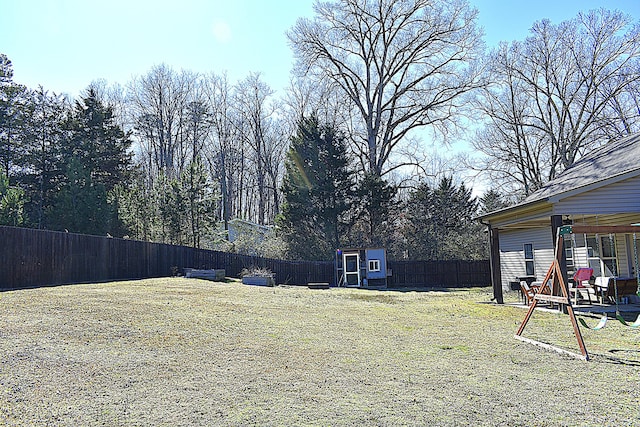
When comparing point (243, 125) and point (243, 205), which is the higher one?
point (243, 125)

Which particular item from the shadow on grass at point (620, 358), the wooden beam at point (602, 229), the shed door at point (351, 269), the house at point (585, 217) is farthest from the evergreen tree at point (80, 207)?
the shadow on grass at point (620, 358)

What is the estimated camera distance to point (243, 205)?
4512 cm

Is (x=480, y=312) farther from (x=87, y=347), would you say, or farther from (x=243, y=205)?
(x=243, y=205)

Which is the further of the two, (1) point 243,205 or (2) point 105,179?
(1) point 243,205

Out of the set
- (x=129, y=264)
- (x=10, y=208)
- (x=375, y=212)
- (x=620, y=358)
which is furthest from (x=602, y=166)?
(x=10, y=208)

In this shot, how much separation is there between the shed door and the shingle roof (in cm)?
1047

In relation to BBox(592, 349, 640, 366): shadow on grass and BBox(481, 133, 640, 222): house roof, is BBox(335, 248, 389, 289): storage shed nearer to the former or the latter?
BBox(481, 133, 640, 222): house roof

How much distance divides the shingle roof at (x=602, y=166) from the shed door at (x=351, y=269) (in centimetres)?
1047

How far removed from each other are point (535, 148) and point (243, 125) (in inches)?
791

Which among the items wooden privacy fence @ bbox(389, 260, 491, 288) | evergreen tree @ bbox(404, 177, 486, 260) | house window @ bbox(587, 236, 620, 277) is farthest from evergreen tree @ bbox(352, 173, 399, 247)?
house window @ bbox(587, 236, 620, 277)

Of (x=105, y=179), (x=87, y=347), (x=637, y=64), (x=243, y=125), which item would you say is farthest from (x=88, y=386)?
(x=243, y=125)

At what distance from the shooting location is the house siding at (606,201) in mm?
10805

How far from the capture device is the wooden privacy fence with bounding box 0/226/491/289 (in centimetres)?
1234

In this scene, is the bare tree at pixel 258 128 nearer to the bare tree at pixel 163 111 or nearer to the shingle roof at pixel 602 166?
the bare tree at pixel 163 111
